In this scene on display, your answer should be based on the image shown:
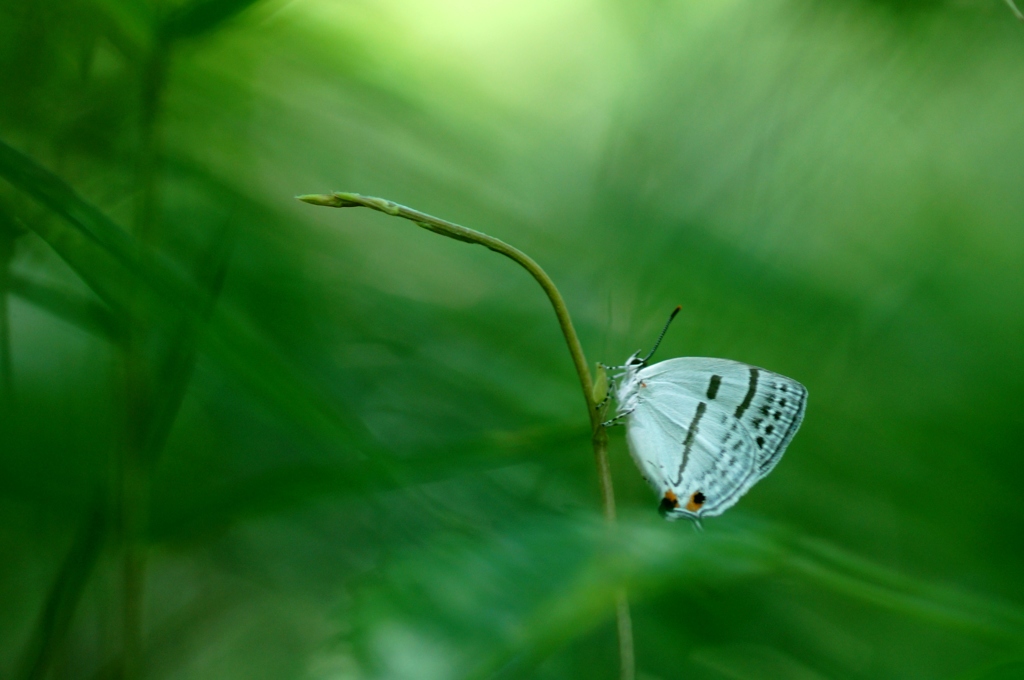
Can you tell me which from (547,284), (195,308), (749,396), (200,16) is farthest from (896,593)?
(200,16)

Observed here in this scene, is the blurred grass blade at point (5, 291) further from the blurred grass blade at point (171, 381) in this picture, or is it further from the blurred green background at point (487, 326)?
the blurred grass blade at point (171, 381)

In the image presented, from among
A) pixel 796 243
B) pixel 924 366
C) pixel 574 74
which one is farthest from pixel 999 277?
pixel 574 74

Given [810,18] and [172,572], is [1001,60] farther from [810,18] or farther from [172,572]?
[172,572]

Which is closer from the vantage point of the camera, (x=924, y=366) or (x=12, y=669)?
(x=12, y=669)

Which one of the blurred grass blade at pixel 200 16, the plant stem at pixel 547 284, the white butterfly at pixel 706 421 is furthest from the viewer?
the white butterfly at pixel 706 421

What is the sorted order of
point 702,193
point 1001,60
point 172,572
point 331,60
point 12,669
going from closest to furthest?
point 12,669 → point 172,572 → point 331,60 → point 702,193 → point 1001,60

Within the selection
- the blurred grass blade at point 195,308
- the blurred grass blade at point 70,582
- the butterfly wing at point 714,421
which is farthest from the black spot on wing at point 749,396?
the blurred grass blade at point 70,582
